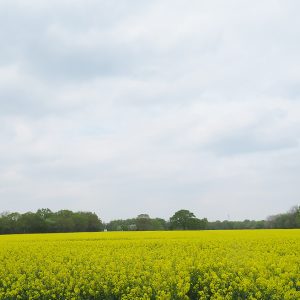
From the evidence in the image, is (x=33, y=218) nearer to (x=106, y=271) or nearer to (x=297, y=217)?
(x=297, y=217)

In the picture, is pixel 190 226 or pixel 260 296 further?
pixel 190 226

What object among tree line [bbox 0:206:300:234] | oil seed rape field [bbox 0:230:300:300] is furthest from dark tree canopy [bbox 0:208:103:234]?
oil seed rape field [bbox 0:230:300:300]

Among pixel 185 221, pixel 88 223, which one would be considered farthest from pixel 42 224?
pixel 185 221

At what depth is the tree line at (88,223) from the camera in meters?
59.0

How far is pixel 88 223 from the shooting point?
63.5 meters

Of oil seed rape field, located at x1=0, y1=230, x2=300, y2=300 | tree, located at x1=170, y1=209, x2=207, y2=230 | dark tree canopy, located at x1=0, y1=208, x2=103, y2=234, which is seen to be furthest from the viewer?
tree, located at x1=170, y1=209, x2=207, y2=230

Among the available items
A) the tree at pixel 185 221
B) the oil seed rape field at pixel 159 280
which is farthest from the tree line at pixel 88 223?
the oil seed rape field at pixel 159 280

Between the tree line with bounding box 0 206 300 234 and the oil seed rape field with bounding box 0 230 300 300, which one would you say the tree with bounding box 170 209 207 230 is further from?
the oil seed rape field with bounding box 0 230 300 300

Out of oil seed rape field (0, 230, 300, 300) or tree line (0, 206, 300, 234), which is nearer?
oil seed rape field (0, 230, 300, 300)

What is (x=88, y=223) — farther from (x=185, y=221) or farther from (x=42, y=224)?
(x=185, y=221)

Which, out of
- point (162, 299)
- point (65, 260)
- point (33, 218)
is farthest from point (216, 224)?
point (162, 299)

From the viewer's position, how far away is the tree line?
5900 cm

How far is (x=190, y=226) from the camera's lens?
234 feet

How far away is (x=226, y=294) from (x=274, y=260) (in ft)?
9.92
